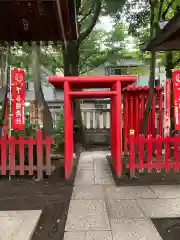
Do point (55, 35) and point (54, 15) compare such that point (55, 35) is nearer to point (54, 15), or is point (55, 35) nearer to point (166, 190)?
point (54, 15)

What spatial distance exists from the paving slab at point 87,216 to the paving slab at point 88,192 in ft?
0.86

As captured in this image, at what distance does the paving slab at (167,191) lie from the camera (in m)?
5.52

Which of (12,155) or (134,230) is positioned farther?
(12,155)

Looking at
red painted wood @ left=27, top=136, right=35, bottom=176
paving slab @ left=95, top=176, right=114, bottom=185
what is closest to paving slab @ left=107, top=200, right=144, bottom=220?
paving slab @ left=95, top=176, right=114, bottom=185

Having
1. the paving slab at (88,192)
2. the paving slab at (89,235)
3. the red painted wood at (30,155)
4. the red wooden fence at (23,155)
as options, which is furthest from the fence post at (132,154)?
the paving slab at (89,235)

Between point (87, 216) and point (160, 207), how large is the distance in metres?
1.27

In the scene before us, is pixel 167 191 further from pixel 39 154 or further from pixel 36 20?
pixel 36 20

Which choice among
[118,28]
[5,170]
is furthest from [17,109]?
[118,28]

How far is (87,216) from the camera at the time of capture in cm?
443

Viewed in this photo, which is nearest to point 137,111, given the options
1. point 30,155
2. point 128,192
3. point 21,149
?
point 30,155

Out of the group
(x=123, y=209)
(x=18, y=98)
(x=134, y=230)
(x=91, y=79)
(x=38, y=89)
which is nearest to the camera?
(x=134, y=230)

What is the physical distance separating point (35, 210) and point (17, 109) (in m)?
3.29

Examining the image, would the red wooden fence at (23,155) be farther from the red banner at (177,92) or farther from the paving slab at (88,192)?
the red banner at (177,92)

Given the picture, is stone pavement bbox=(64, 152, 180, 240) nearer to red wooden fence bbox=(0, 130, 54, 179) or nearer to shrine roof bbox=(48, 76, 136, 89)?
red wooden fence bbox=(0, 130, 54, 179)
